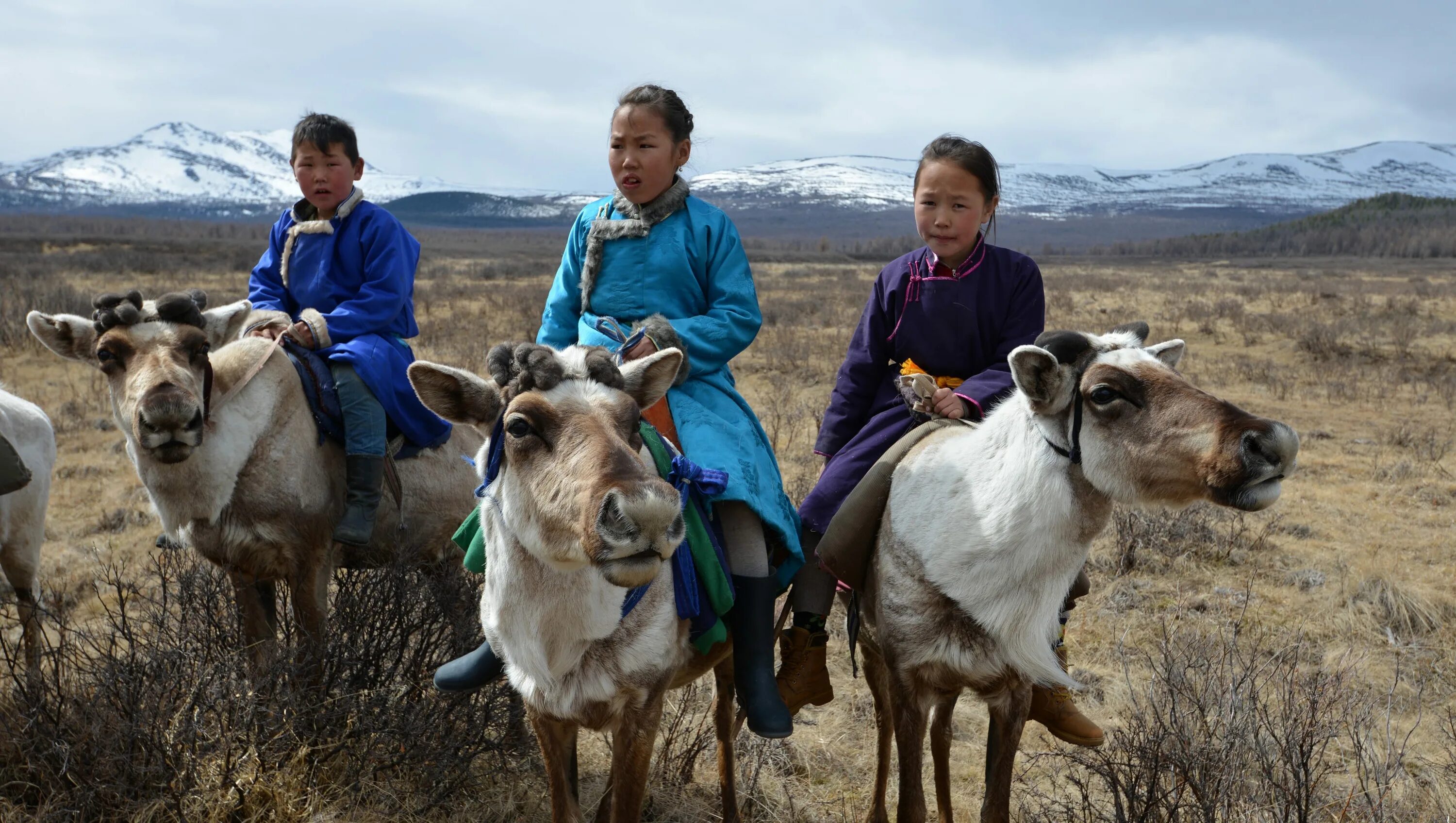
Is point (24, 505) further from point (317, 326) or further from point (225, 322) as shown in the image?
point (317, 326)

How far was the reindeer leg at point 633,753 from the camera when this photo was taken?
3.07m

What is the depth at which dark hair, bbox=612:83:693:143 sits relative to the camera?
3707 millimetres

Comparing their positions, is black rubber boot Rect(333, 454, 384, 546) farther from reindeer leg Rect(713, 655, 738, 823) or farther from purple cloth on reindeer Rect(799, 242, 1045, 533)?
purple cloth on reindeer Rect(799, 242, 1045, 533)

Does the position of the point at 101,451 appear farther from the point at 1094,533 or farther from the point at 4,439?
the point at 1094,533

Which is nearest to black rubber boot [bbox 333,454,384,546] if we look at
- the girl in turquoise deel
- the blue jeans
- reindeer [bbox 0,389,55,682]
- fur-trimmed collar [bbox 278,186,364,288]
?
the blue jeans

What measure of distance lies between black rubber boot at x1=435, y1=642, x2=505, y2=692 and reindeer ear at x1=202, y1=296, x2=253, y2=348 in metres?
2.09

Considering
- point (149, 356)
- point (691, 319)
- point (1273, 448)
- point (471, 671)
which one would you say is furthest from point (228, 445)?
point (1273, 448)

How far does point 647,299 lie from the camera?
3.79 meters

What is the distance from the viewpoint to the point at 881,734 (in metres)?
4.20

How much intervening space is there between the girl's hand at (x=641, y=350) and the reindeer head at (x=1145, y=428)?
4.34 ft

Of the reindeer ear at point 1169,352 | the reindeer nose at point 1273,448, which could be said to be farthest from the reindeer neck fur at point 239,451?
the reindeer nose at point 1273,448

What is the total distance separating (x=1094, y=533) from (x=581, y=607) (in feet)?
5.82

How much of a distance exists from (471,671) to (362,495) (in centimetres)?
135

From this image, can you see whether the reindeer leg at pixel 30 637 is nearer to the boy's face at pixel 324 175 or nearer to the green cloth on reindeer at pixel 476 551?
the green cloth on reindeer at pixel 476 551
